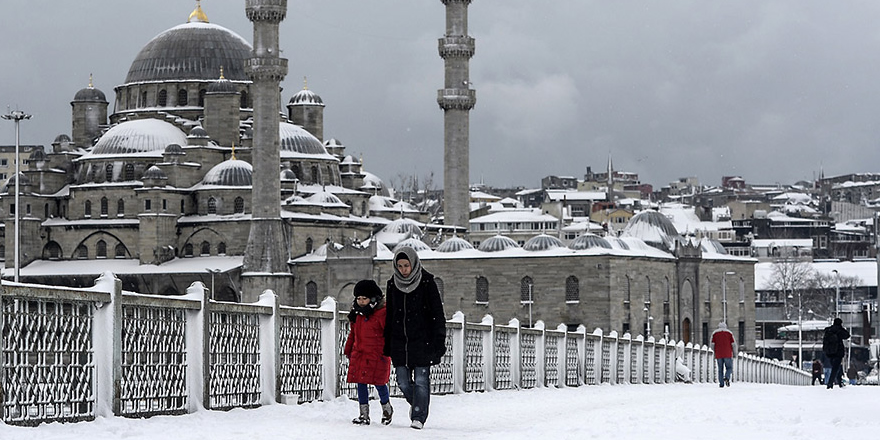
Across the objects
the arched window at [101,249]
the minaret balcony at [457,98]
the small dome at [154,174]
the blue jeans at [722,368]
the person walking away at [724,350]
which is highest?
the minaret balcony at [457,98]

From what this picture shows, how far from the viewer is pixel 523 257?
6238 centimetres

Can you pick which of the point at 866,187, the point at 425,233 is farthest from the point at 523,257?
the point at 866,187

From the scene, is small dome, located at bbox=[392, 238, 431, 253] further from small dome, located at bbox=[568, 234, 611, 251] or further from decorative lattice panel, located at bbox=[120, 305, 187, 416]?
decorative lattice panel, located at bbox=[120, 305, 187, 416]

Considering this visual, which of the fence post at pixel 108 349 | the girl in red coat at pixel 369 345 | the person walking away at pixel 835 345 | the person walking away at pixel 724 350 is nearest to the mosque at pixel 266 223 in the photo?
the person walking away at pixel 724 350

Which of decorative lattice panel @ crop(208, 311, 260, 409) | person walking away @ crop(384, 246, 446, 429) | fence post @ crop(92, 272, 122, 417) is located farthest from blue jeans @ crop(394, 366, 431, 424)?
fence post @ crop(92, 272, 122, 417)

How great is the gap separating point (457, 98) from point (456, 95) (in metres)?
0.14

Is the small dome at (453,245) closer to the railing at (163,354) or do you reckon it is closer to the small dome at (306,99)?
the small dome at (306,99)

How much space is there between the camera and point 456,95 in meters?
66.2

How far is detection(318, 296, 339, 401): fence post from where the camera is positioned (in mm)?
14172

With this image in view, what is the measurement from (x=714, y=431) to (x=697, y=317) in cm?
5778

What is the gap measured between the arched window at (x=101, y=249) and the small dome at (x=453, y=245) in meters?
14.3

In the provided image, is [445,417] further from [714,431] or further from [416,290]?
[714,431]

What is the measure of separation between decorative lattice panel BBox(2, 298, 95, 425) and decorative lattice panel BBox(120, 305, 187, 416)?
0.44 m

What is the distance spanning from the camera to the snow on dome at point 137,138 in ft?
225
